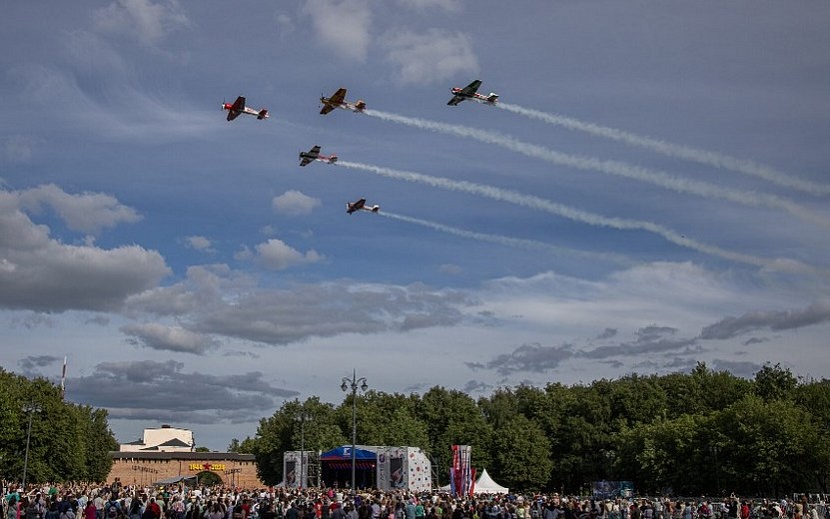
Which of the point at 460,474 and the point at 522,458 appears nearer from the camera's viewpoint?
the point at 460,474

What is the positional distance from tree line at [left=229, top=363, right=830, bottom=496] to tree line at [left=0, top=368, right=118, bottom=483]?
1905 centimetres

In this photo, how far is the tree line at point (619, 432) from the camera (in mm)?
55625

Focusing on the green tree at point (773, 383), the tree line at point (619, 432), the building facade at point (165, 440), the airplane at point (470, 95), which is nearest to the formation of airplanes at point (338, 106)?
the airplane at point (470, 95)

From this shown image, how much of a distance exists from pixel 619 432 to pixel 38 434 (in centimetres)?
5199

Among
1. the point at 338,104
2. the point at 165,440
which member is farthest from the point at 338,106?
the point at 165,440

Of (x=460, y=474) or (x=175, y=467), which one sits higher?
(x=175, y=467)

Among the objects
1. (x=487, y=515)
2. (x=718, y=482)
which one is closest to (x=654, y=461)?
(x=718, y=482)

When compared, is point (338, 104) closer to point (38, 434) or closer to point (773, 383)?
point (38, 434)

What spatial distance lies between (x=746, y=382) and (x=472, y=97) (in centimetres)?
5089

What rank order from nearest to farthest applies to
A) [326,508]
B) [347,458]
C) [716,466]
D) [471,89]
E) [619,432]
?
1. [326,508]
2. [471,89]
3. [716,466]
4. [347,458]
5. [619,432]

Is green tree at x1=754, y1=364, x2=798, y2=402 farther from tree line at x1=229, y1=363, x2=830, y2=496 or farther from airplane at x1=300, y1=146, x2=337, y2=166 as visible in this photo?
airplane at x1=300, y1=146, x2=337, y2=166

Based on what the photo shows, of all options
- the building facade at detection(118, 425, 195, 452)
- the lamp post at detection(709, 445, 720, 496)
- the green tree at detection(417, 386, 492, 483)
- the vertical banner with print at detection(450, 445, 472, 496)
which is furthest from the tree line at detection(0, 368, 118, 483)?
the building facade at detection(118, 425, 195, 452)

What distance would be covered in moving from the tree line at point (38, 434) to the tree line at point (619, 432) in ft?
62.5

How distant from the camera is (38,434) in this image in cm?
6269
